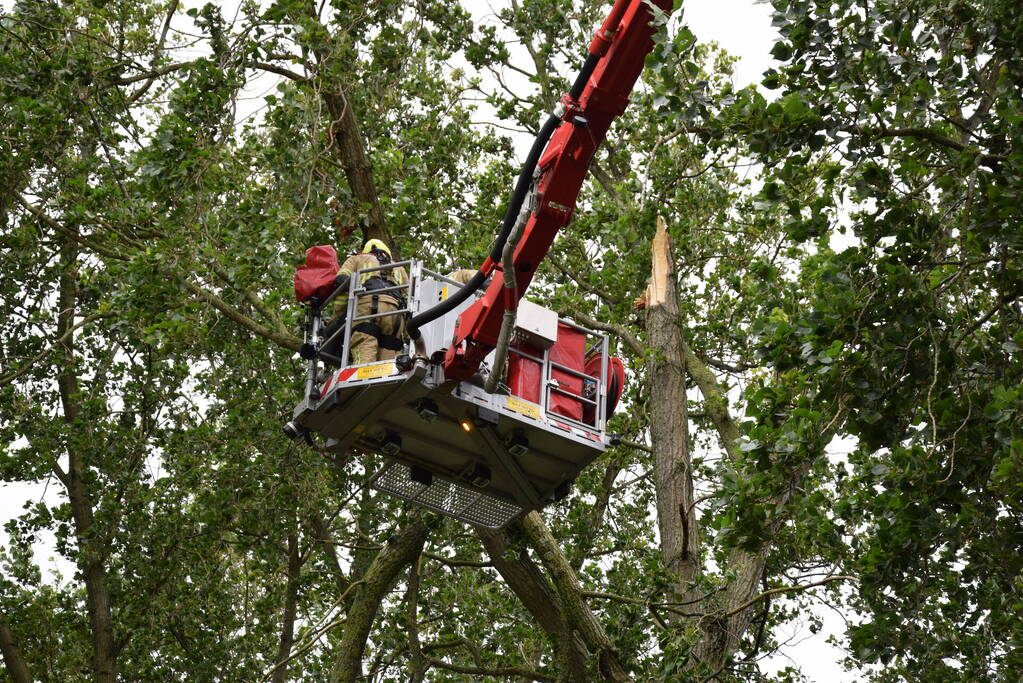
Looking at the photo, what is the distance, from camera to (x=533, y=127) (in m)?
17.1

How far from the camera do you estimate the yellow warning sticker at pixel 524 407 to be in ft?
29.4

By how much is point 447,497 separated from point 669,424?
2.76 meters

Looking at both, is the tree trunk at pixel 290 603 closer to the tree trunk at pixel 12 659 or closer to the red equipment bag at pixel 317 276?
the tree trunk at pixel 12 659

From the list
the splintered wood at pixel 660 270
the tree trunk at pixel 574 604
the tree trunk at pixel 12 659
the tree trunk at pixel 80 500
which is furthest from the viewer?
the tree trunk at pixel 80 500

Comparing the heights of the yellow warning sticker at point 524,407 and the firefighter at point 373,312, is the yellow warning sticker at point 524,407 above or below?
below

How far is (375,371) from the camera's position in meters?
8.84

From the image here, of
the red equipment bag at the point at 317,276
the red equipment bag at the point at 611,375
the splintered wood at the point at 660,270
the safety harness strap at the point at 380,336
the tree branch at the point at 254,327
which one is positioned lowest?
the safety harness strap at the point at 380,336

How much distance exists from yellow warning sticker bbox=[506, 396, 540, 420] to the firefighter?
104cm

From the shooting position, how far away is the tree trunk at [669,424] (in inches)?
442

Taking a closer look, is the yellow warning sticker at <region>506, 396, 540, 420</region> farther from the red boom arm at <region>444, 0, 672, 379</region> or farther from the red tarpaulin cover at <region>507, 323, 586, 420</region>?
the red boom arm at <region>444, 0, 672, 379</region>

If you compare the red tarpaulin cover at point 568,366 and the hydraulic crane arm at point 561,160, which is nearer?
the hydraulic crane arm at point 561,160

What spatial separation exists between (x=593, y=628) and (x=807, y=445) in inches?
170

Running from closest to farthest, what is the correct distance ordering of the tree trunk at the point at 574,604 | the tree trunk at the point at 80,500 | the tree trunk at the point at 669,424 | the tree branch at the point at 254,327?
1. the tree trunk at the point at 574,604
2. the tree trunk at the point at 669,424
3. the tree branch at the point at 254,327
4. the tree trunk at the point at 80,500

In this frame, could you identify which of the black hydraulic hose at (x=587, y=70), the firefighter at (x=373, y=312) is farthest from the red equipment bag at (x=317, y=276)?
the black hydraulic hose at (x=587, y=70)
